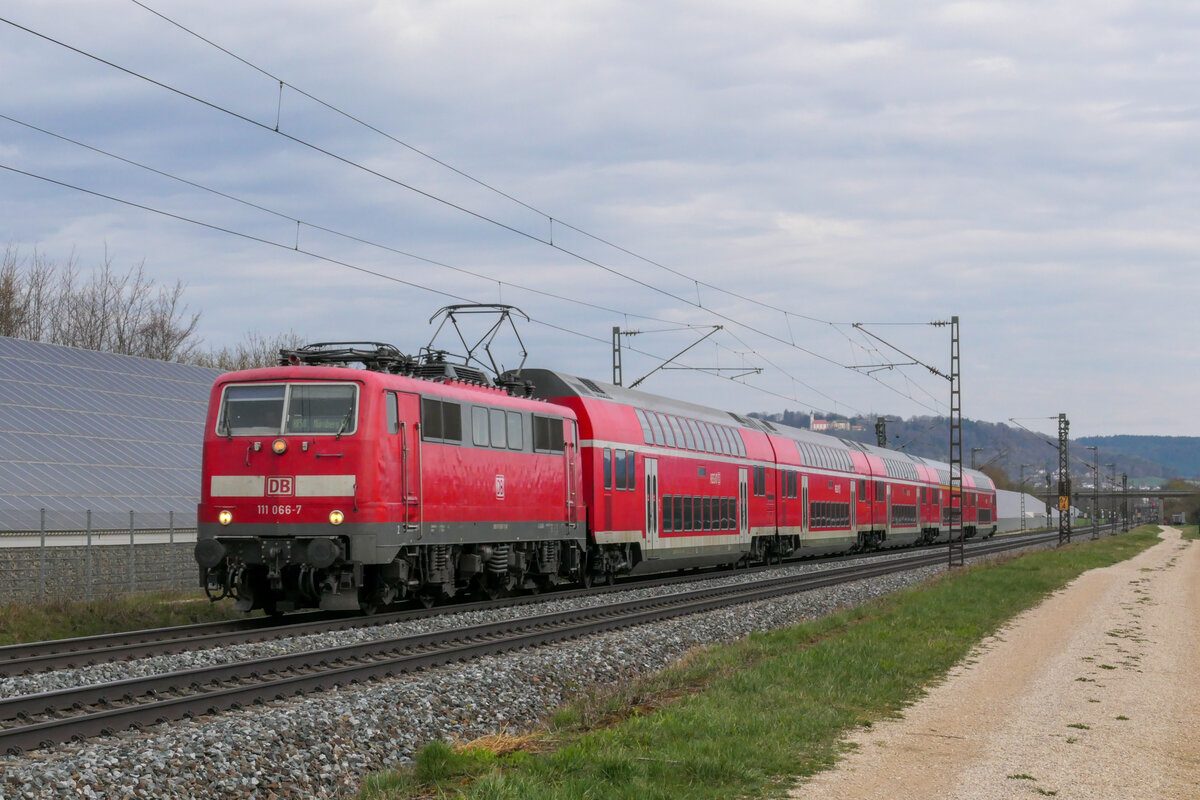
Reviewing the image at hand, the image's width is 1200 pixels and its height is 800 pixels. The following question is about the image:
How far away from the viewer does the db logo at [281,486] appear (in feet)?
61.5

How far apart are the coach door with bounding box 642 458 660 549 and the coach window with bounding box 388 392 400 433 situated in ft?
37.4

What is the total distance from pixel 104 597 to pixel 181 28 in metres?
10.7

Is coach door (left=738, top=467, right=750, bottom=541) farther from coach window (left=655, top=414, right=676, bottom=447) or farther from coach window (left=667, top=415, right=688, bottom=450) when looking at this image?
coach window (left=655, top=414, right=676, bottom=447)

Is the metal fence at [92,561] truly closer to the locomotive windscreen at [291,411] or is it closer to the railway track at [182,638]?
the railway track at [182,638]

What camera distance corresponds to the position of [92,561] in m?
26.3

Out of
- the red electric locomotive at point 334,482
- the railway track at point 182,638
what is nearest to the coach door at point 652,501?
the railway track at point 182,638

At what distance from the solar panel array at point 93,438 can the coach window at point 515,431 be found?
9.55 m

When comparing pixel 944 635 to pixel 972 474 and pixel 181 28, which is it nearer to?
pixel 181 28

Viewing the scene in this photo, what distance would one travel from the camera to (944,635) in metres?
18.6

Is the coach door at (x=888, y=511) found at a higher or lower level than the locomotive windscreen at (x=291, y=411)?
lower

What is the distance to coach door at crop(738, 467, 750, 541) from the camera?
37438 millimetres

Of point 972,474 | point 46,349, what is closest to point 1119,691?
point 46,349

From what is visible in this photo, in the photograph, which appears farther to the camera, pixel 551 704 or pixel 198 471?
pixel 198 471

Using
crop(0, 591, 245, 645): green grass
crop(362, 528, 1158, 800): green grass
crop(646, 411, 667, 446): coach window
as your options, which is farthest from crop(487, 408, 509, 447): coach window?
crop(646, 411, 667, 446): coach window
